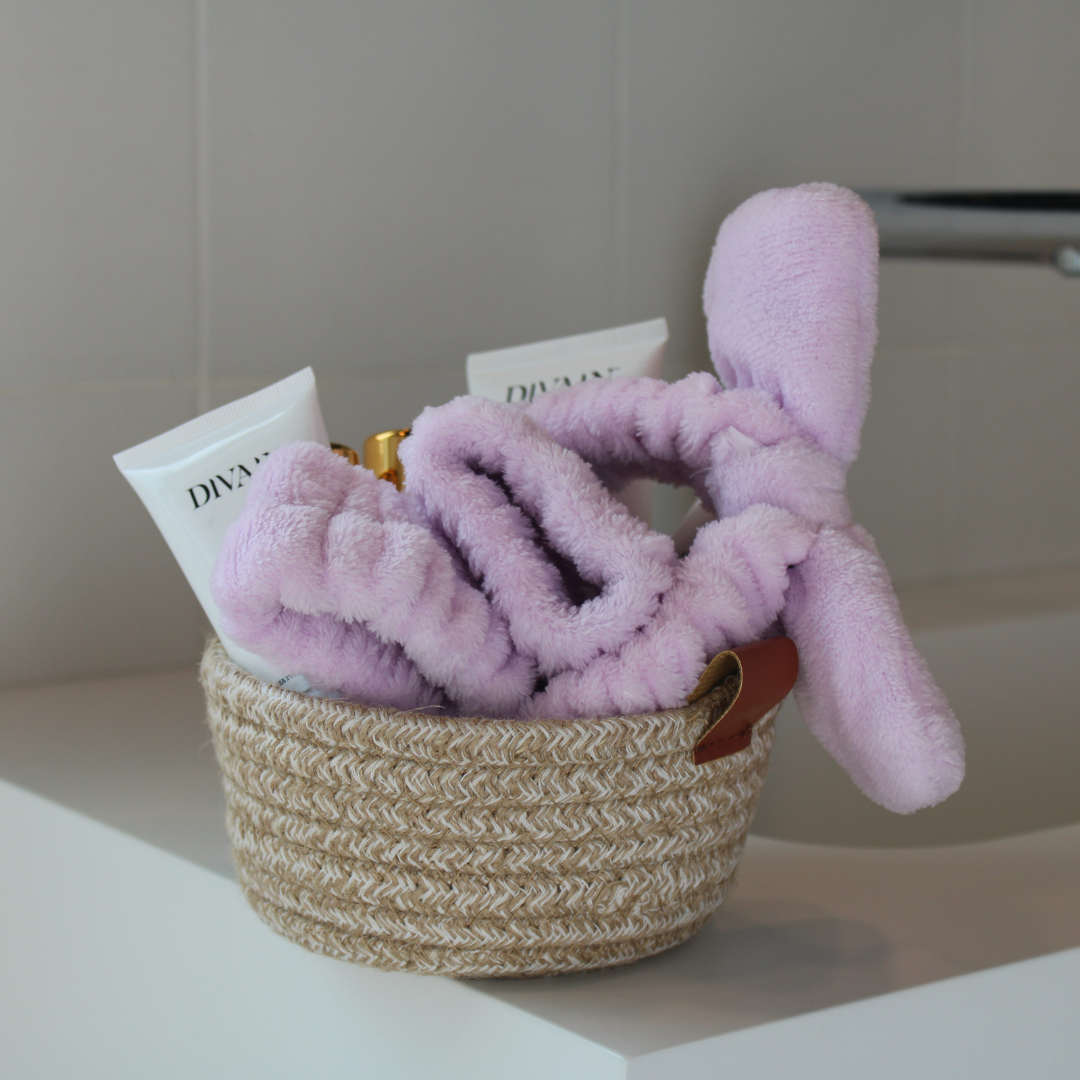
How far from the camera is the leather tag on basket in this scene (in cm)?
28

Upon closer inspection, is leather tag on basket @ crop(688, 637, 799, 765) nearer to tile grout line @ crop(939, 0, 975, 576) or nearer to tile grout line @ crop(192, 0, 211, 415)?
tile grout line @ crop(192, 0, 211, 415)

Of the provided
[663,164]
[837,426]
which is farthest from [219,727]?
[663,164]

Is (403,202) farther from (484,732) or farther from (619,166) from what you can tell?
(484,732)

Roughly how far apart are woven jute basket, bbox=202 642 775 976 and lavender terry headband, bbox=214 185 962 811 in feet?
0.04

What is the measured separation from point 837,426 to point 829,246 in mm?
44

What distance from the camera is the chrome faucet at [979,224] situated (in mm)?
478

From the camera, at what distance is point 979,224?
0.48 m

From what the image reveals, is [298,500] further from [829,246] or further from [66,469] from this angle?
[66,469]

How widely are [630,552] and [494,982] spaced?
0.36ft

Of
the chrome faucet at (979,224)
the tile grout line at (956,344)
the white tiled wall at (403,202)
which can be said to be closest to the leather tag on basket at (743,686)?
the chrome faucet at (979,224)

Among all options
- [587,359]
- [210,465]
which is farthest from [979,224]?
[210,465]

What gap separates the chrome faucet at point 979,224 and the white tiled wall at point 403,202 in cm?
24

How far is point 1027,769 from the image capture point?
0.73m

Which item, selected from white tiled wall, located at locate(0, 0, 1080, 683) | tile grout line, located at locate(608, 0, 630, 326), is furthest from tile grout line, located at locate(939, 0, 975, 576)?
tile grout line, located at locate(608, 0, 630, 326)
